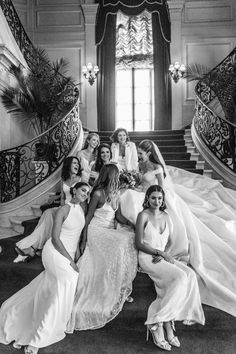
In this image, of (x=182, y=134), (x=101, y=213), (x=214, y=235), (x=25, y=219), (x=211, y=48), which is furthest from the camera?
(x=211, y=48)

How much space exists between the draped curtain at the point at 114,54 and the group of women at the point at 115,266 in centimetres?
683

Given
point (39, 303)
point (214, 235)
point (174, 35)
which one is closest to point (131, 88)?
point (174, 35)

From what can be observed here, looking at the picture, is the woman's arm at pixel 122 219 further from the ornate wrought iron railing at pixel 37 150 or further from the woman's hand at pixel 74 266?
the ornate wrought iron railing at pixel 37 150

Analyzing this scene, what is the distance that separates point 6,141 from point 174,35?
6554 millimetres

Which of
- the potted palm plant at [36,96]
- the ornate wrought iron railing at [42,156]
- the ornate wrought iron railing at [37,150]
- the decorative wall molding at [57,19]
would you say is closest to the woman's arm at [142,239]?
the ornate wrought iron railing at [42,156]

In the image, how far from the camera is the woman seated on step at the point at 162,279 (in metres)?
2.99

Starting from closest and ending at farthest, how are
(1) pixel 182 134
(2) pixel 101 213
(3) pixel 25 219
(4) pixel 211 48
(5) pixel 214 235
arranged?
(2) pixel 101 213, (5) pixel 214 235, (3) pixel 25 219, (1) pixel 182 134, (4) pixel 211 48

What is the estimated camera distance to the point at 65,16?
1119 centimetres

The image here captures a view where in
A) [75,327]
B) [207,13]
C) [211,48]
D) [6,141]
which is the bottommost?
[75,327]

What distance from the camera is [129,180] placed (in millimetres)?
4773

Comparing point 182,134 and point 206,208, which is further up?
point 182,134

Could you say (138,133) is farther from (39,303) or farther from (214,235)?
(39,303)

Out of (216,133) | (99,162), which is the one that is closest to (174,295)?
(99,162)

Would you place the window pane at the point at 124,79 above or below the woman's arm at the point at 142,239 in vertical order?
above
